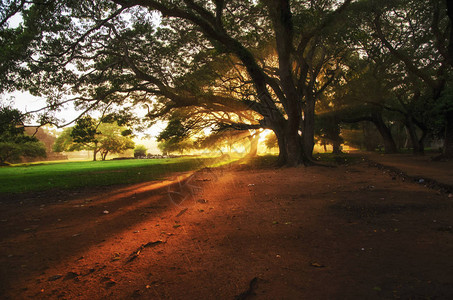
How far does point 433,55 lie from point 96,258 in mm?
19897

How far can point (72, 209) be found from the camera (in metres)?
5.71

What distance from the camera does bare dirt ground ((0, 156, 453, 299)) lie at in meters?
2.24

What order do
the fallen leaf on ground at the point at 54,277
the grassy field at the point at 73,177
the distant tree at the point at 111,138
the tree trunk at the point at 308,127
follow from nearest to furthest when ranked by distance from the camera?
the fallen leaf on ground at the point at 54,277 → the grassy field at the point at 73,177 → the tree trunk at the point at 308,127 → the distant tree at the point at 111,138

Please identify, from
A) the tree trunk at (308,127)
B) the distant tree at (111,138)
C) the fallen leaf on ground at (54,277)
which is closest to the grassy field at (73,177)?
the fallen leaf on ground at (54,277)

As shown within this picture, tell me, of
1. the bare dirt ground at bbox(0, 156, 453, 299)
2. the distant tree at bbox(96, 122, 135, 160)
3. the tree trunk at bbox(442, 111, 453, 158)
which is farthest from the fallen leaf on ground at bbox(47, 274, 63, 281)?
the distant tree at bbox(96, 122, 135, 160)

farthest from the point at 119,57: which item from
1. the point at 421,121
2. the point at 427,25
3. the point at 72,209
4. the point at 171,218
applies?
the point at 421,121

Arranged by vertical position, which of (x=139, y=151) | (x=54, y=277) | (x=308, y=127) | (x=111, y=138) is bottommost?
(x=54, y=277)

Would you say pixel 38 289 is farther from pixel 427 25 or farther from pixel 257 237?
pixel 427 25

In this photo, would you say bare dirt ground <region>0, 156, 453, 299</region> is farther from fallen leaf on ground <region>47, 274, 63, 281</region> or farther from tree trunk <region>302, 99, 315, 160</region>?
tree trunk <region>302, 99, 315, 160</region>

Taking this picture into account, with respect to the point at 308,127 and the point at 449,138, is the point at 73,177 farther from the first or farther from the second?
the point at 449,138

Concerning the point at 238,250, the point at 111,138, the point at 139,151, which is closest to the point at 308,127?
the point at 238,250

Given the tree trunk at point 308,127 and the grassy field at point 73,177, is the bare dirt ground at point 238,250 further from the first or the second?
the tree trunk at point 308,127

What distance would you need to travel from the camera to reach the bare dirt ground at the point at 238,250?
88.3 inches

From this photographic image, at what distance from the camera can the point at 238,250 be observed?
3059mm
